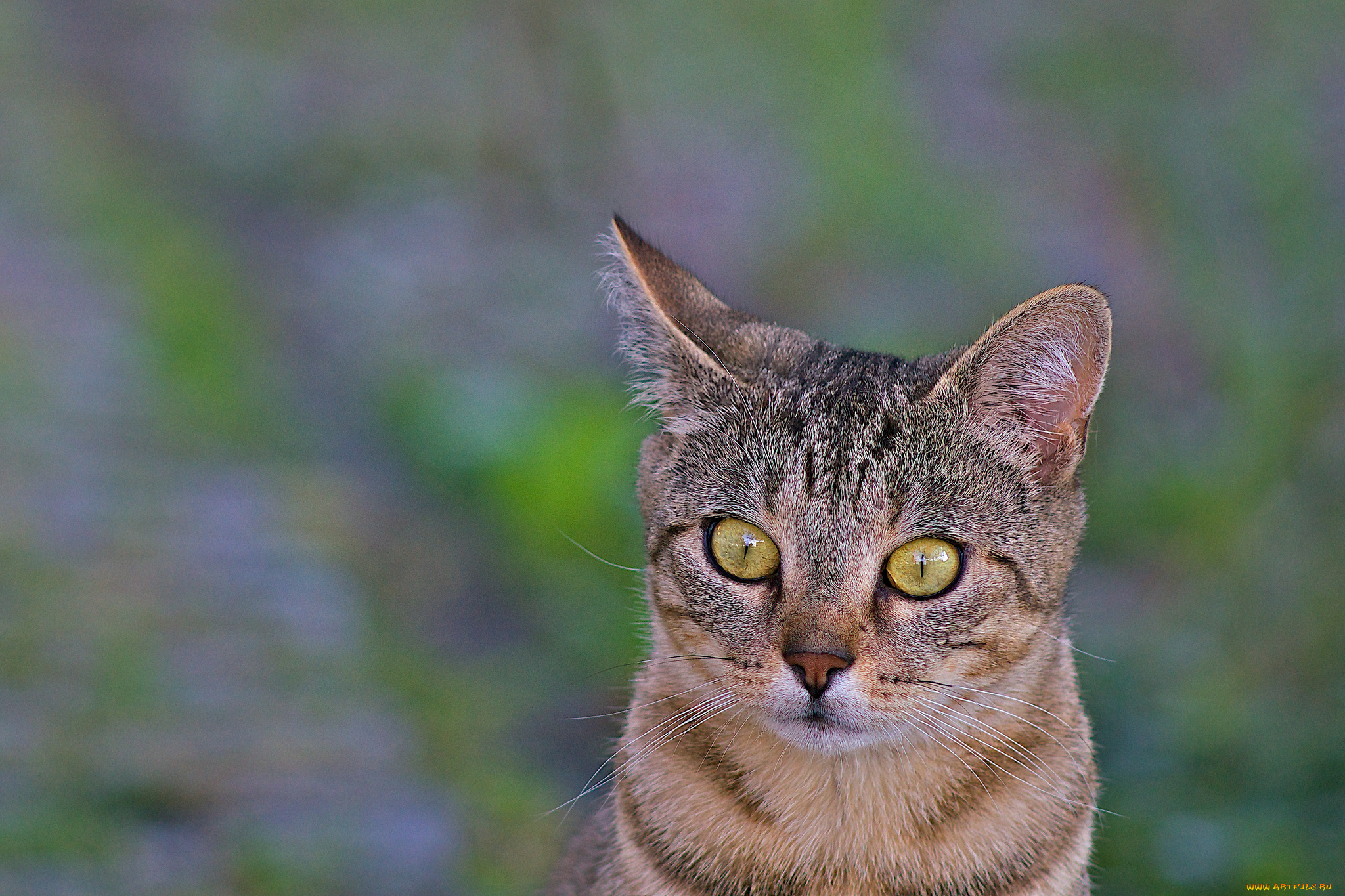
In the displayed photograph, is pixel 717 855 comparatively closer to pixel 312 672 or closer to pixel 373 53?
pixel 312 672

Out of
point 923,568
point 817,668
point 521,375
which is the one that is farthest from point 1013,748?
point 521,375

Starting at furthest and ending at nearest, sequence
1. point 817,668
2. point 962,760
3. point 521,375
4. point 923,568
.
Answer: point 521,375, point 962,760, point 923,568, point 817,668

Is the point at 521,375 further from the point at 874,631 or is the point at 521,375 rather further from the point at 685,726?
the point at 874,631

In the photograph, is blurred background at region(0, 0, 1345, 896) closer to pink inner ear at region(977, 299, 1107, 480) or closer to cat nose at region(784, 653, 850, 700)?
cat nose at region(784, 653, 850, 700)

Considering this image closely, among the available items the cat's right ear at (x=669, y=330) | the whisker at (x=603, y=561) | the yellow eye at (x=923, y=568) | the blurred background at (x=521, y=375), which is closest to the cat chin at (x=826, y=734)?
the yellow eye at (x=923, y=568)

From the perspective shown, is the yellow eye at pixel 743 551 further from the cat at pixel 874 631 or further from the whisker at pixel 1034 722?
the whisker at pixel 1034 722

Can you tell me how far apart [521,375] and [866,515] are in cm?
411

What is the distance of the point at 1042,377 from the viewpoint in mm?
2646

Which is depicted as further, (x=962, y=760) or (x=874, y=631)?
(x=962, y=760)

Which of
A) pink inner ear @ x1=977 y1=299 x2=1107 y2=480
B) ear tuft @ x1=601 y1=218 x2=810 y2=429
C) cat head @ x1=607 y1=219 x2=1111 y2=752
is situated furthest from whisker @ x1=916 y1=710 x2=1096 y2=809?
ear tuft @ x1=601 y1=218 x2=810 y2=429

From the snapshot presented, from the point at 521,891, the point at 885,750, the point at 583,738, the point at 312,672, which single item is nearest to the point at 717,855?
the point at 885,750

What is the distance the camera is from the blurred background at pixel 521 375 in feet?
12.9

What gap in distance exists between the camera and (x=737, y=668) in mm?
2488

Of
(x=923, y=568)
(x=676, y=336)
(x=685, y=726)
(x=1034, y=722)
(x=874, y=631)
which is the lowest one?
(x=685, y=726)
